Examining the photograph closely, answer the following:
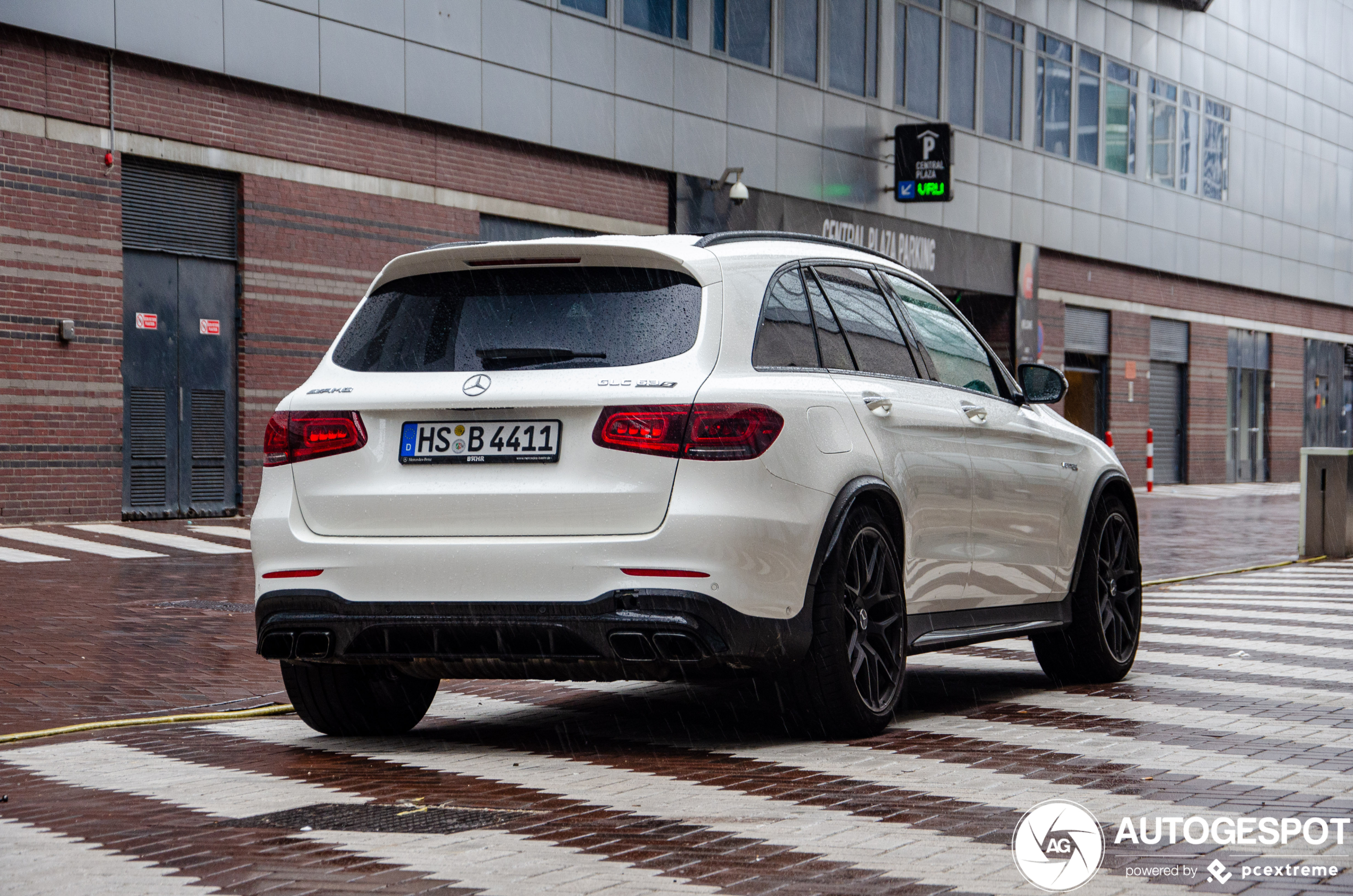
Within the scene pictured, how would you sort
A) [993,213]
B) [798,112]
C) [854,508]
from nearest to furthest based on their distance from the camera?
1. [854,508]
2. [798,112]
3. [993,213]

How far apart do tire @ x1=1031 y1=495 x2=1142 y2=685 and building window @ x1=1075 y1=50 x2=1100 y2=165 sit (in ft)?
99.6

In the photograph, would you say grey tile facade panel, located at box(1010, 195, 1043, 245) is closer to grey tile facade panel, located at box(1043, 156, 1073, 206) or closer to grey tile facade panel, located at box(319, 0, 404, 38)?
grey tile facade panel, located at box(1043, 156, 1073, 206)

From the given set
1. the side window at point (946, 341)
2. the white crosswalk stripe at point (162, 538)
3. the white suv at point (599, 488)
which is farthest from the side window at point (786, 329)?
the white crosswalk stripe at point (162, 538)

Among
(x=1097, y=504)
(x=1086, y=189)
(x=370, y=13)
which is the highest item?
(x=370, y=13)

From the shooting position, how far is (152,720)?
22.1 ft

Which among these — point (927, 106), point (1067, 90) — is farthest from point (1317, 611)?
point (1067, 90)

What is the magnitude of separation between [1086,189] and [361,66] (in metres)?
20.6

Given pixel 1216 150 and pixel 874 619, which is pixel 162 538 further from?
pixel 1216 150

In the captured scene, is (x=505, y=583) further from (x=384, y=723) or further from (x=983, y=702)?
(x=983, y=702)

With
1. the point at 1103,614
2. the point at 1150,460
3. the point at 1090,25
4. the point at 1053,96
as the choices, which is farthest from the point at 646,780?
the point at 1090,25

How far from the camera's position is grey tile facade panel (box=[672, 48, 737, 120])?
26266 millimetres

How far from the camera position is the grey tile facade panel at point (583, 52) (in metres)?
23.9

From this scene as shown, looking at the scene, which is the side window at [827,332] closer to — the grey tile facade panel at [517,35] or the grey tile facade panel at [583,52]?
the grey tile facade panel at [517,35]

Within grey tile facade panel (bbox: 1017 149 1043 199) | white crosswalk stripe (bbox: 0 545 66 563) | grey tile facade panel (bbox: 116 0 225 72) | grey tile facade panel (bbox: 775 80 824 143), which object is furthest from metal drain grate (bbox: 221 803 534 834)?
grey tile facade panel (bbox: 1017 149 1043 199)
